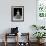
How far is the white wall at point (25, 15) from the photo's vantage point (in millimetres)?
6316

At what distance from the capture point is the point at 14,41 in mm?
6461

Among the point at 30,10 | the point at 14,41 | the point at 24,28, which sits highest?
the point at 30,10

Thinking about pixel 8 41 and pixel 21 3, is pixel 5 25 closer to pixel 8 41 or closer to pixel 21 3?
pixel 8 41

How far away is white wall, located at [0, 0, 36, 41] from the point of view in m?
6.32

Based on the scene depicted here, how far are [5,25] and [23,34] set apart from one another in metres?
0.87


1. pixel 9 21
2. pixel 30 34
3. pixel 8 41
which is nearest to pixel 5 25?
pixel 9 21

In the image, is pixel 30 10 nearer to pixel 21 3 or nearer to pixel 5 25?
pixel 21 3

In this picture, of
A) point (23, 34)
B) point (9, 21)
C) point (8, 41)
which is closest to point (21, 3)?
point (9, 21)

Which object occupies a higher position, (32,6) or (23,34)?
(32,6)

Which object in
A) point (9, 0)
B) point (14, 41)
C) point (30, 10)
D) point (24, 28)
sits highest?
point (9, 0)

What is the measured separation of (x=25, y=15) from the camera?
6.36m

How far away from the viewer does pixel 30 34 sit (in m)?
6.42

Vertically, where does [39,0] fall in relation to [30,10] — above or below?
above

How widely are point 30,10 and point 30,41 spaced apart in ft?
4.37
